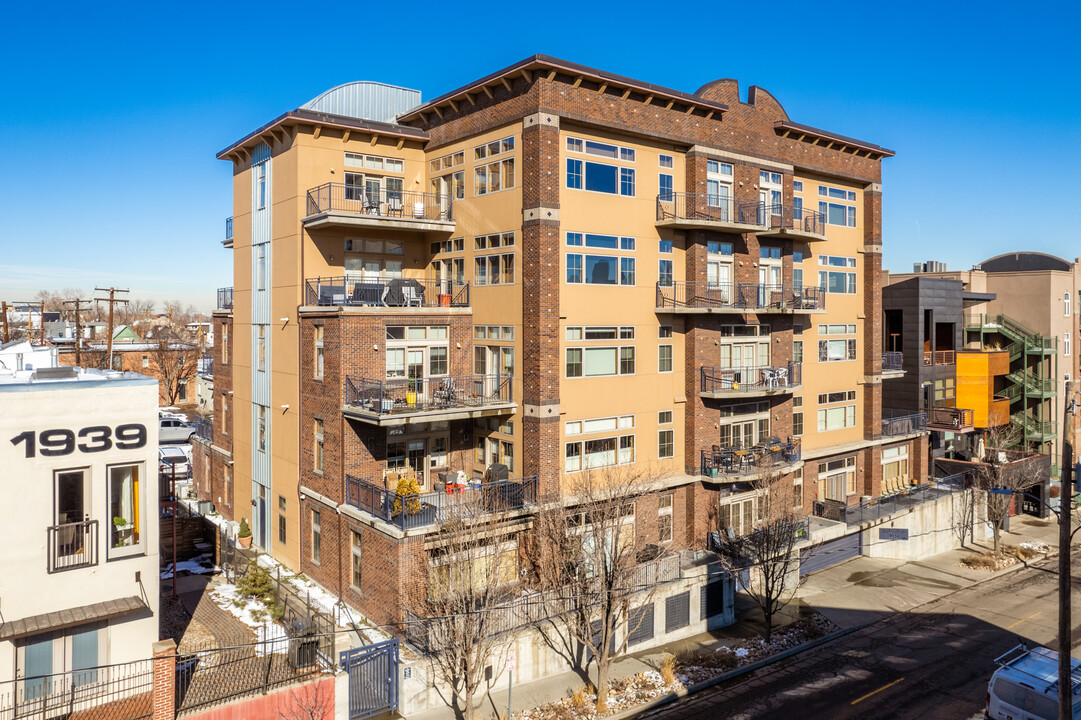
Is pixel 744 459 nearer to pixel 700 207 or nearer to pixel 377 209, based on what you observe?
pixel 700 207

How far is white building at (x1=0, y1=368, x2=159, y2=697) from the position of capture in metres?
16.7

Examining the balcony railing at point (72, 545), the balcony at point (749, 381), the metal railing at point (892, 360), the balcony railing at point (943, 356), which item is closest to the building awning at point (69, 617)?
the balcony railing at point (72, 545)

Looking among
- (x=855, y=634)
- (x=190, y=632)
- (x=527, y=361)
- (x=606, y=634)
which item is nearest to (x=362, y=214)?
(x=527, y=361)

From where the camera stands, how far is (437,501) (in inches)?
918

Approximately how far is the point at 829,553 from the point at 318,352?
24.0 metres

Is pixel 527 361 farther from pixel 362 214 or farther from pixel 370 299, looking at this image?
pixel 362 214

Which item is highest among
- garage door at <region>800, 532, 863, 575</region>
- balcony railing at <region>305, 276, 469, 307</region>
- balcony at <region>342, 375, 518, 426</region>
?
balcony railing at <region>305, 276, 469, 307</region>

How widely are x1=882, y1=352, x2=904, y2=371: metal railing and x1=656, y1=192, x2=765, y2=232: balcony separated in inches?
600

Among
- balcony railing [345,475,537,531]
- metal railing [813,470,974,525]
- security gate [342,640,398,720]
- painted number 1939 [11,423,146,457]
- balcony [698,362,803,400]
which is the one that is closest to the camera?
painted number 1939 [11,423,146,457]

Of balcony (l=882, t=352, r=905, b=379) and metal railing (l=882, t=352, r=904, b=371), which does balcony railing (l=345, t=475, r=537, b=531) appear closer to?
balcony (l=882, t=352, r=905, b=379)

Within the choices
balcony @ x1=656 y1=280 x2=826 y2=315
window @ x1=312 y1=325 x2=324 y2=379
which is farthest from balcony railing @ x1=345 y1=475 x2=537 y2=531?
balcony @ x1=656 y1=280 x2=826 y2=315

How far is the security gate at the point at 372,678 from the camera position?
62.2 ft

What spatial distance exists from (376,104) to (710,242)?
49.8ft

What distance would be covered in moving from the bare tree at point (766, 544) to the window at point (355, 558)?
12.5 m
